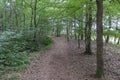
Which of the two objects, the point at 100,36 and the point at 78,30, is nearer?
the point at 100,36

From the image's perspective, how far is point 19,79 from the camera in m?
7.70

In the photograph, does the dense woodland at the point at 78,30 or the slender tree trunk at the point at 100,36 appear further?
the dense woodland at the point at 78,30

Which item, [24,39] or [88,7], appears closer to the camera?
[88,7]

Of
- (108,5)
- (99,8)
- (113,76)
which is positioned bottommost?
(113,76)

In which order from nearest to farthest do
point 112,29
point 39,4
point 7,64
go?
point 7,64
point 112,29
point 39,4

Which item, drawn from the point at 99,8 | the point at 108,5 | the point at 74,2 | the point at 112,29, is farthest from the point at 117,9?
the point at 99,8

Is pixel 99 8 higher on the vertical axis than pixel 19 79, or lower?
higher

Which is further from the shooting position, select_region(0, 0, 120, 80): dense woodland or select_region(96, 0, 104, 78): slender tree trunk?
select_region(0, 0, 120, 80): dense woodland

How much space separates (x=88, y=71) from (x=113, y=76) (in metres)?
1.38

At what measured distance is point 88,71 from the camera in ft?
31.9

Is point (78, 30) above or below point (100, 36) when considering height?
above

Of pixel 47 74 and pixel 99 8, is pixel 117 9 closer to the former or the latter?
pixel 99 8

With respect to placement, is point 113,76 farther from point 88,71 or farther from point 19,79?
point 19,79

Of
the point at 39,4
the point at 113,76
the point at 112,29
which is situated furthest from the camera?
the point at 39,4
